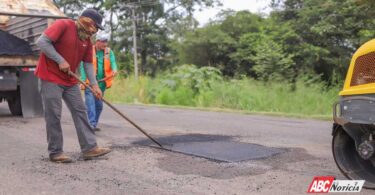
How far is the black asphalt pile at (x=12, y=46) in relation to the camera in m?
10.1

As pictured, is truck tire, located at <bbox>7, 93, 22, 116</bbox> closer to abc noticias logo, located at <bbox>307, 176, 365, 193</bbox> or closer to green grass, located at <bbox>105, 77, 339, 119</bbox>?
green grass, located at <bbox>105, 77, 339, 119</bbox>

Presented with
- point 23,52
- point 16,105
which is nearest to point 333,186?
point 23,52

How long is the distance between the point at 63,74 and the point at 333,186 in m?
3.21

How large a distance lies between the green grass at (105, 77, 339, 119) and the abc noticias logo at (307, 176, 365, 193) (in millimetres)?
9314

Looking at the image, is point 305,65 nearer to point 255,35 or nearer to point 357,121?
point 255,35

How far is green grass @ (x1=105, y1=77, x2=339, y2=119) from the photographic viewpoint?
1584 centimetres

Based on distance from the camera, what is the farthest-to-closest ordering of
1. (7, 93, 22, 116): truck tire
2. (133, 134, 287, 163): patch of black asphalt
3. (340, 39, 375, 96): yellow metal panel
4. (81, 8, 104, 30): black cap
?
1. (7, 93, 22, 116): truck tire
2. (133, 134, 287, 163): patch of black asphalt
3. (81, 8, 104, 30): black cap
4. (340, 39, 375, 96): yellow metal panel

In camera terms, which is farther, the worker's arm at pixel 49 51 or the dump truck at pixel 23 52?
the dump truck at pixel 23 52

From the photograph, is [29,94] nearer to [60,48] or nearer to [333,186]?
[60,48]

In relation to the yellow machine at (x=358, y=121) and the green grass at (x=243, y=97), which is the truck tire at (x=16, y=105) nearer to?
the green grass at (x=243, y=97)

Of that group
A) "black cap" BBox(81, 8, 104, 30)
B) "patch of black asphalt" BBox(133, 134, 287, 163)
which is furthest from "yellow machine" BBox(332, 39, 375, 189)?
"black cap" BBox(81, 8, 104, 30)

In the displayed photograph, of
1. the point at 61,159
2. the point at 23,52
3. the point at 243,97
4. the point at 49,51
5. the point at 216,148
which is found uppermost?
the point at 49,51

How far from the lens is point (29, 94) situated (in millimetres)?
10617

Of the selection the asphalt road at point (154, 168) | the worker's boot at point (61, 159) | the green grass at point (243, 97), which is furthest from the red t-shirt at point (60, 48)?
the green grass at point (243, 97)
